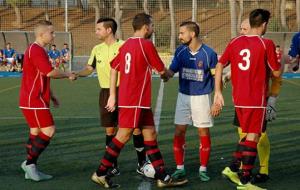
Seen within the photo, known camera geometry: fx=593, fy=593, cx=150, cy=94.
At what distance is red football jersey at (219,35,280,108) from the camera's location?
6078 mm

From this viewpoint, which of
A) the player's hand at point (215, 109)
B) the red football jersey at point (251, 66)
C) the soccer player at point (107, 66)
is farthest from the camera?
the soccer player at point (107, 66)

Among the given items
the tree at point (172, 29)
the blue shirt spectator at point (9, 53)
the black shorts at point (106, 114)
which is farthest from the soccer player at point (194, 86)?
the blue shirt spectator at point (9, 53)

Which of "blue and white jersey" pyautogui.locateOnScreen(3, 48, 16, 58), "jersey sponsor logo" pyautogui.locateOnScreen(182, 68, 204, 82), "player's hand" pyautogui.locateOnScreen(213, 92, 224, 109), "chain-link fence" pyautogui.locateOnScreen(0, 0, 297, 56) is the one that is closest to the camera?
"player's hand" pyautogui.locateOnScreen(213, 92, 224, 109)

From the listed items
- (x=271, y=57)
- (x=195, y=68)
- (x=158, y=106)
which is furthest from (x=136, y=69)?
(x=158, y=106)

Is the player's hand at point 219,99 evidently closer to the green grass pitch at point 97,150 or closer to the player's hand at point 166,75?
the player's hand at point 166,75

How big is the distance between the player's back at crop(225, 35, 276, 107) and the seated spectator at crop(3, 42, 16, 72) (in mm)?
23512

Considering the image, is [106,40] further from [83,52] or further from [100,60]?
[83,52]

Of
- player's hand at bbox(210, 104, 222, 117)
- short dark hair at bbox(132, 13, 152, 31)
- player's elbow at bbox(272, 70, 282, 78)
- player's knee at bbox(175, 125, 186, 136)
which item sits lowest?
player's knee at bbox(175, 125, 186, 136)

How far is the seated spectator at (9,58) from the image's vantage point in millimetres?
28514

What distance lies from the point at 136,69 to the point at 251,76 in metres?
1.21

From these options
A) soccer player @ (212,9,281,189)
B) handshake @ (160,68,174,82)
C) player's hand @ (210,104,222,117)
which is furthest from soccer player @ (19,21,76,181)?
soccer player @ (212,9,281,189)

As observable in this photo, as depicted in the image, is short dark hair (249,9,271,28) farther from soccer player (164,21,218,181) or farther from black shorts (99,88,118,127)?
black shorts (99,88,118,127)

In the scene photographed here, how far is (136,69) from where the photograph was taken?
6324mm

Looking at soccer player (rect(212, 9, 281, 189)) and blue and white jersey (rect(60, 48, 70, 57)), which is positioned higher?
soccer player (rect(212, 9, 281, 189))
